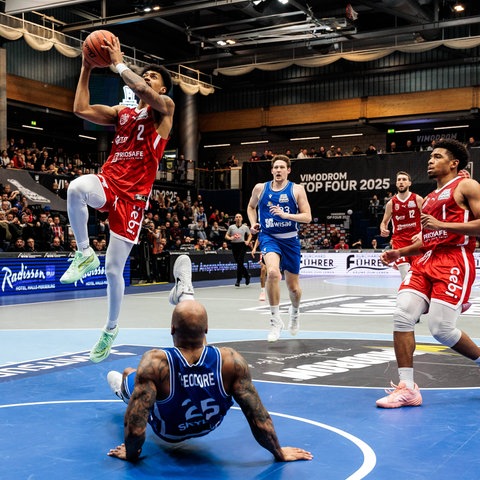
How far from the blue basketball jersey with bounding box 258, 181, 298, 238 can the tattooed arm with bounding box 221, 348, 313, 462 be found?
4.71 m

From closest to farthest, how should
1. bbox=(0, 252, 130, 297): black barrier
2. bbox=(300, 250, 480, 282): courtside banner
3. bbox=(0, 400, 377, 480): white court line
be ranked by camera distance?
bbox=(0, 400, 377, 480): white court line
bbox=(0, 252, 130, 297): black barrier
bbox=(300, 250, 480, 282): courtside banner

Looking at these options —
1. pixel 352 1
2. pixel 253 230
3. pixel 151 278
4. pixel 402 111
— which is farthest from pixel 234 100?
pixel 253 230

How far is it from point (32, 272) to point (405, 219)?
359 inches

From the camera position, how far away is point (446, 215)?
16.9 feet

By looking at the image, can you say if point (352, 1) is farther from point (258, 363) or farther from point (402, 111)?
point (258, 363)

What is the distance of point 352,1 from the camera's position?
26766 mm

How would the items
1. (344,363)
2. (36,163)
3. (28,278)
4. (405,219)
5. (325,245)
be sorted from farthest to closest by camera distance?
1. (325,245)
2. (36,163)
3. (28,278)
4. (405,219)
5. (344,363)

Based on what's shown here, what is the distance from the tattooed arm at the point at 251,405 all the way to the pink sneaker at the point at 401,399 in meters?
1.41

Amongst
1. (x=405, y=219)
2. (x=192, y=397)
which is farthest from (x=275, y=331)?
(x=192, y=397)

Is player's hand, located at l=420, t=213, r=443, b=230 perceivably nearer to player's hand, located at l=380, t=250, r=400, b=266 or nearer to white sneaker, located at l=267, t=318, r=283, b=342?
player's hand, located at l=380, t=250, r=400, b=266

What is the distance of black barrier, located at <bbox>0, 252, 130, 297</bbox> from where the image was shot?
15.0m

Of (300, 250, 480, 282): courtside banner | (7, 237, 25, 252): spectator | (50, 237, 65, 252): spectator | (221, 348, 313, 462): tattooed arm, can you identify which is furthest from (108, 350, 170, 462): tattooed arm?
(300, 250, 480, 282): courtside banner

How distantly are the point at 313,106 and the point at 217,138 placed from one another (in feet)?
21.0

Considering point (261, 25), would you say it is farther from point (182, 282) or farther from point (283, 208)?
point (182, 282)
